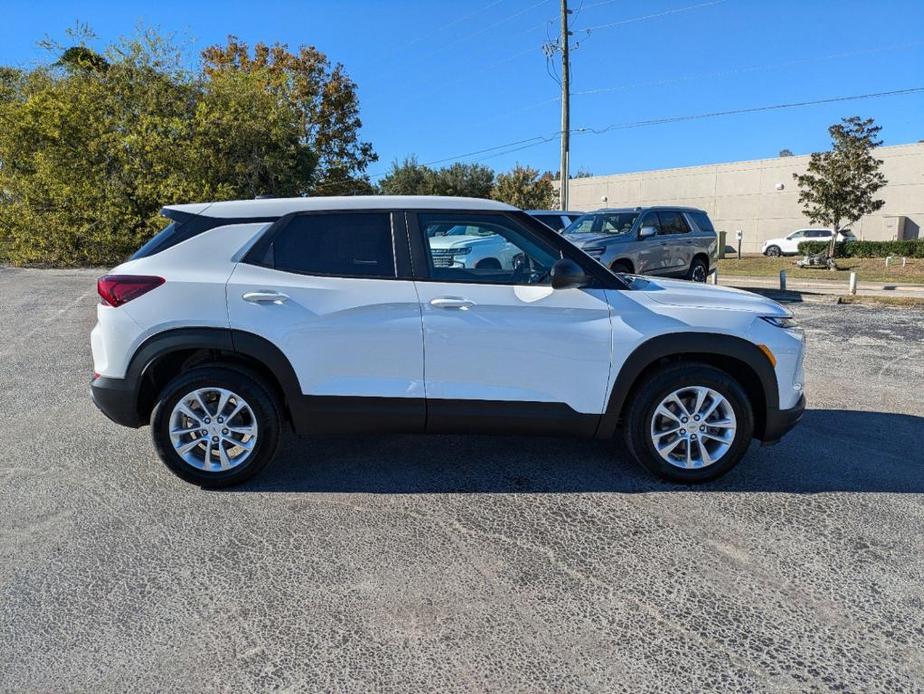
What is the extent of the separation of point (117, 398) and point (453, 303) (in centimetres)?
216

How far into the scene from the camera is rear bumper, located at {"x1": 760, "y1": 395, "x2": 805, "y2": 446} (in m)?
3.88

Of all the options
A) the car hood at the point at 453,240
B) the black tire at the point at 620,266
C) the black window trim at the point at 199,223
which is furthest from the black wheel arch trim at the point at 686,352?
the black tire at the point at 620,266

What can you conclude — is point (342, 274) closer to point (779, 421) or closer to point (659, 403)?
point (659, 403)

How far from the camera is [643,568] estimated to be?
9.95 ft

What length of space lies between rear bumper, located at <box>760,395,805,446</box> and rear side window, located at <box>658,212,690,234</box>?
29.4 ft

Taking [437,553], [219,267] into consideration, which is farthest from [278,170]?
[437,553]

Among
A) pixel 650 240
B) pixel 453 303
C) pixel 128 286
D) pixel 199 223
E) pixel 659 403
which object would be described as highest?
pixel 650 240

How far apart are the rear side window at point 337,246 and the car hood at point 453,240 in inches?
11.6

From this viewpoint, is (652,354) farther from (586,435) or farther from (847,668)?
(847,668)

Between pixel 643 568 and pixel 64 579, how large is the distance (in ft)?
9.15

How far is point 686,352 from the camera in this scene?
12.7ft

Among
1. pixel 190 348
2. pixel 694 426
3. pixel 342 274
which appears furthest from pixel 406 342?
pixel 694 426

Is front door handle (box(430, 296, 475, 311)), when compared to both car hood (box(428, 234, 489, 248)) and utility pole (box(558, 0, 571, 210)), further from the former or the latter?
utility pole (box(558, 0, 571, 210))

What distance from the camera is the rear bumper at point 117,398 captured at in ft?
12.5
